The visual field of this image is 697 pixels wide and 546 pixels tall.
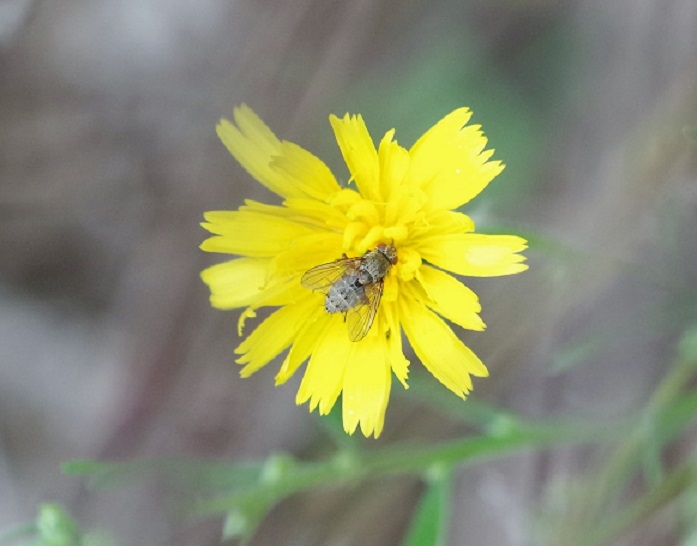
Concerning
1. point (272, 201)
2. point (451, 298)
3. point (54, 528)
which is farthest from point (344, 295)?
point (272, 201)

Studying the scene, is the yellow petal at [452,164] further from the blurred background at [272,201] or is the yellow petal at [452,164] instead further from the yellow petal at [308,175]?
the blurred background at [272,201]

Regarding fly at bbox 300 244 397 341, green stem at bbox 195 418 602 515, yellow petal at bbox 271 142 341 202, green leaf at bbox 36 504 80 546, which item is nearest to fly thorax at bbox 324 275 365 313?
fly at bbox 300 244 397 341

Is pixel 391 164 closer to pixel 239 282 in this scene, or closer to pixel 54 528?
pixel 239 282

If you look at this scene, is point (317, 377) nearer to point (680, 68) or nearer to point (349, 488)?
point (349, 488)

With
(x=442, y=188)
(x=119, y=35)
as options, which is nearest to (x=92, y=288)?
(x=119, y=35)

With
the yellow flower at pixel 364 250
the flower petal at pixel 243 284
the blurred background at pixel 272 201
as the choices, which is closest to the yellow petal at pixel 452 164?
the yellow flower at pixel 364 250

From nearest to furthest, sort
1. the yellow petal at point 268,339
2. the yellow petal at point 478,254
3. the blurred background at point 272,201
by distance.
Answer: the yellow petal at point 478,254 → the yellow petal at point 268,339 → the blurred background at point 272,201

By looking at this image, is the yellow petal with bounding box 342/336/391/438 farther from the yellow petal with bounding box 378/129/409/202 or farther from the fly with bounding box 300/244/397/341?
the yellow petal with bounding box 378/129/409/202
